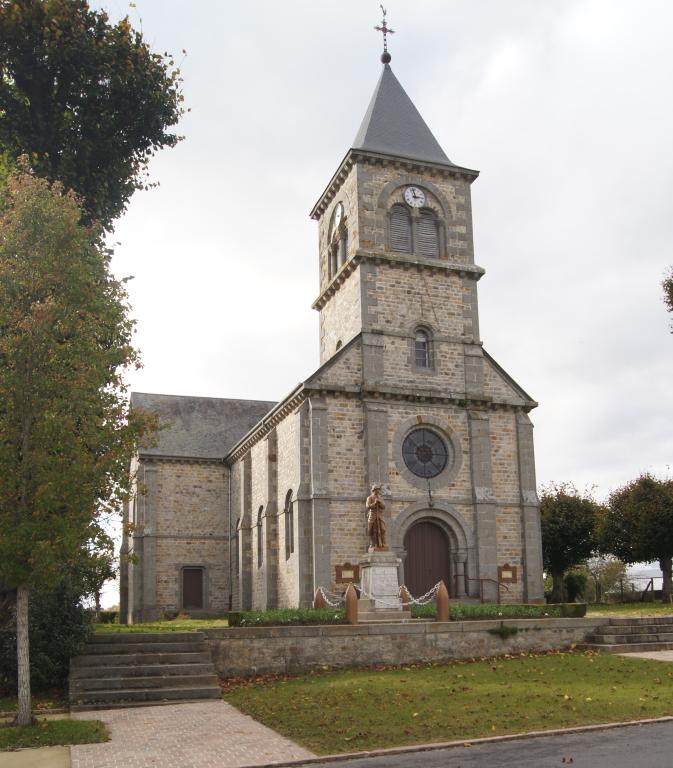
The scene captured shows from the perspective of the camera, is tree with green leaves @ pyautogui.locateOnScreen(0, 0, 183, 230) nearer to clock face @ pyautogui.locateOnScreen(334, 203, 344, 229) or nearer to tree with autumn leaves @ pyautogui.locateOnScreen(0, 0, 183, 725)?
tree with autumn leaves @ pyautogui.locateOnScreen(0, 0, 183, 725)

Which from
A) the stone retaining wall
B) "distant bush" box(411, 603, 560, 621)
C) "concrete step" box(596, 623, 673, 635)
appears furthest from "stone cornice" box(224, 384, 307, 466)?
"concrete step" box(596, 623, 673, 635)

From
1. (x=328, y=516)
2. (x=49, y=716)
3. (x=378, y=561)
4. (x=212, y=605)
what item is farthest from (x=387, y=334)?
(x=49, y=716)

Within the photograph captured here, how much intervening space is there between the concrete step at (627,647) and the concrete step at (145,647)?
8.75m

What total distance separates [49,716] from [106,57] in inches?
599

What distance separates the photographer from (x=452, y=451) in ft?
88.6

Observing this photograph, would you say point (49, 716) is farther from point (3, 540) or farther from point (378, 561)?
point (378, 561)

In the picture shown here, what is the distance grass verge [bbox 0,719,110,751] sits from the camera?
429 inches

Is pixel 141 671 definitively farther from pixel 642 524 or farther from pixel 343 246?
pixel 642 524

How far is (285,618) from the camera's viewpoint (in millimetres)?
18141

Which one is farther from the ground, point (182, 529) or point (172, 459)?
point (172, 459)

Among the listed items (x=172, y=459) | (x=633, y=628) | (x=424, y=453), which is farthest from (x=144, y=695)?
(x=172, y=459)

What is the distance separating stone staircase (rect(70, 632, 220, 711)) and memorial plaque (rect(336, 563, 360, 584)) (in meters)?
8.72

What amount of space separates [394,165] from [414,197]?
1.34m

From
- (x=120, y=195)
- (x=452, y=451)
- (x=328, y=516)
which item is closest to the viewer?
(x=120, y=195)
